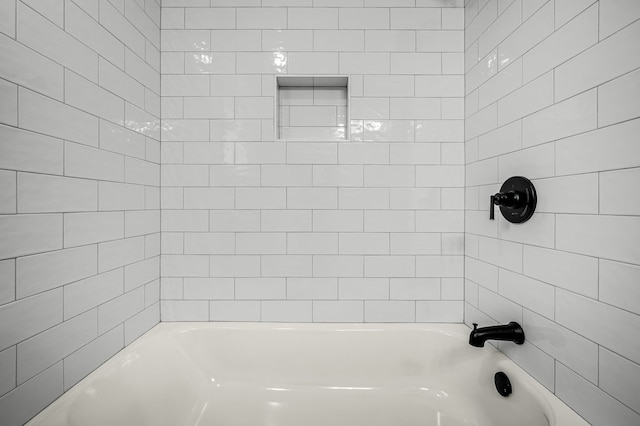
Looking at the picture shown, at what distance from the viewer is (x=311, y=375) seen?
149 cm

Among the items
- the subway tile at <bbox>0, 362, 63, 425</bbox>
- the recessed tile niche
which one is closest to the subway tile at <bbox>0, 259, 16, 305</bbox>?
the subway tile at <bbox>0, 362, 63, 425</bbox>

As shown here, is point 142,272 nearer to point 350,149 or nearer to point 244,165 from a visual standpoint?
point 244,165

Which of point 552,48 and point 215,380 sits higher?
point 552,48

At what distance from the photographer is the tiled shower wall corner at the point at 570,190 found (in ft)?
2.46

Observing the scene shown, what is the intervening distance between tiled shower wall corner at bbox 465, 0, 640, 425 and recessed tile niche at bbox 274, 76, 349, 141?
74cm

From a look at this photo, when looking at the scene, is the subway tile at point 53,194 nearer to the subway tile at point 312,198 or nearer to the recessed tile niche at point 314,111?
the subway tile at point 312,198

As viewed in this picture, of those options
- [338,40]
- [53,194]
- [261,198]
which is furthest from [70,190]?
[338,40]

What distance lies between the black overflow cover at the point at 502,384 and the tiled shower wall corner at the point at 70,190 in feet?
5.12

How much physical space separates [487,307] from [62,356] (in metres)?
1.67

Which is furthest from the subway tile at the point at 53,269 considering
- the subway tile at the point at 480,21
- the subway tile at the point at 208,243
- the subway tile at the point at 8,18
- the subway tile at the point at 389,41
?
the subway tile at the point at 480,21

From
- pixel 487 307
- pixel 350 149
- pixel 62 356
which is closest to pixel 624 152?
pixel 487 307

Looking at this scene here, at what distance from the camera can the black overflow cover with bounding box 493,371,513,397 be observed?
1119 millimetres

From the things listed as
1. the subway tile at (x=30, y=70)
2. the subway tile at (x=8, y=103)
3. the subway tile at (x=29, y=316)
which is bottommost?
the subway tile at (x=29, y=316)

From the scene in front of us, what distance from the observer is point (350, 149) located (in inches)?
61.4
